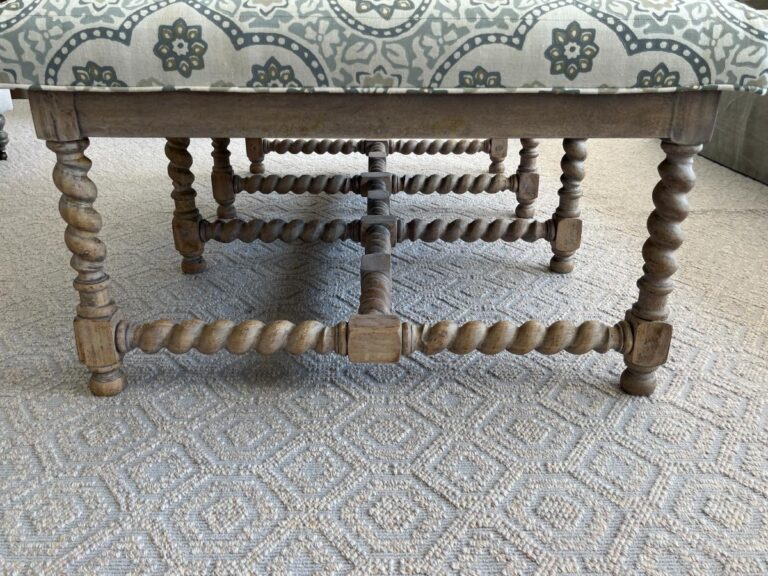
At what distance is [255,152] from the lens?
1.72 metres

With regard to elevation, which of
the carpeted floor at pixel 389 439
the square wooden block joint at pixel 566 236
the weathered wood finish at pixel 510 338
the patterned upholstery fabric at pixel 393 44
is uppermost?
the patterned upholstery fabric at pixel 393 44

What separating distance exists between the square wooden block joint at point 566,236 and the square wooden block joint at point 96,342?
742mm

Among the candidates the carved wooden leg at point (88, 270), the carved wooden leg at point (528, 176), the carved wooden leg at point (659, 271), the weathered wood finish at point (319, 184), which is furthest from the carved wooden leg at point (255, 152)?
the carved wooden leg at point (659, 271)

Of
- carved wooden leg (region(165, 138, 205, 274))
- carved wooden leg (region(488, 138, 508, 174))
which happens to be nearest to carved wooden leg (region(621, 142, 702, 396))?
carved wooden leg (region(165, 138, 205, 274))

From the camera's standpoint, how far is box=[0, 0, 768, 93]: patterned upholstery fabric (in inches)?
24.5

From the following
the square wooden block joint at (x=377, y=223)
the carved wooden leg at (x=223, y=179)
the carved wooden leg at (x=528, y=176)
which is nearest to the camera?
the square wooden block joint at (x=377, y=223)

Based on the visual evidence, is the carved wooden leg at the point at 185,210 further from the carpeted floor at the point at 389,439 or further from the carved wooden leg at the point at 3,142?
the carved wooden leg at the point at 3,142

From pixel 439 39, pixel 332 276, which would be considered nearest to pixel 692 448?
pixel 439 39

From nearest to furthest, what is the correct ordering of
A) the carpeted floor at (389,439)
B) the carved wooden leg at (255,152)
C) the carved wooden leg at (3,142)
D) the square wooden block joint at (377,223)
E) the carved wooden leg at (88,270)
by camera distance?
the carpeted floor at (389,439), the carved wooden leg at (88,270), the square wooden block joint at (377,223), the carved wooden leg at (255,152), the carved wooden leg at (3,142)

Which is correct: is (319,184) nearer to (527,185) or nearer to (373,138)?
(527,185)

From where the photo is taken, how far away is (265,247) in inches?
51.6

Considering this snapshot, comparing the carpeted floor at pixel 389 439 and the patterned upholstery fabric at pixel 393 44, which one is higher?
the patterned upholstery fabric at pixel 393 44

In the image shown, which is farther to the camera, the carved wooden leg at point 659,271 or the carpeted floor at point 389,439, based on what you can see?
the carved wooden leg at point 659,271

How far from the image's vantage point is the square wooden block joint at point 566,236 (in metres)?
1.17
